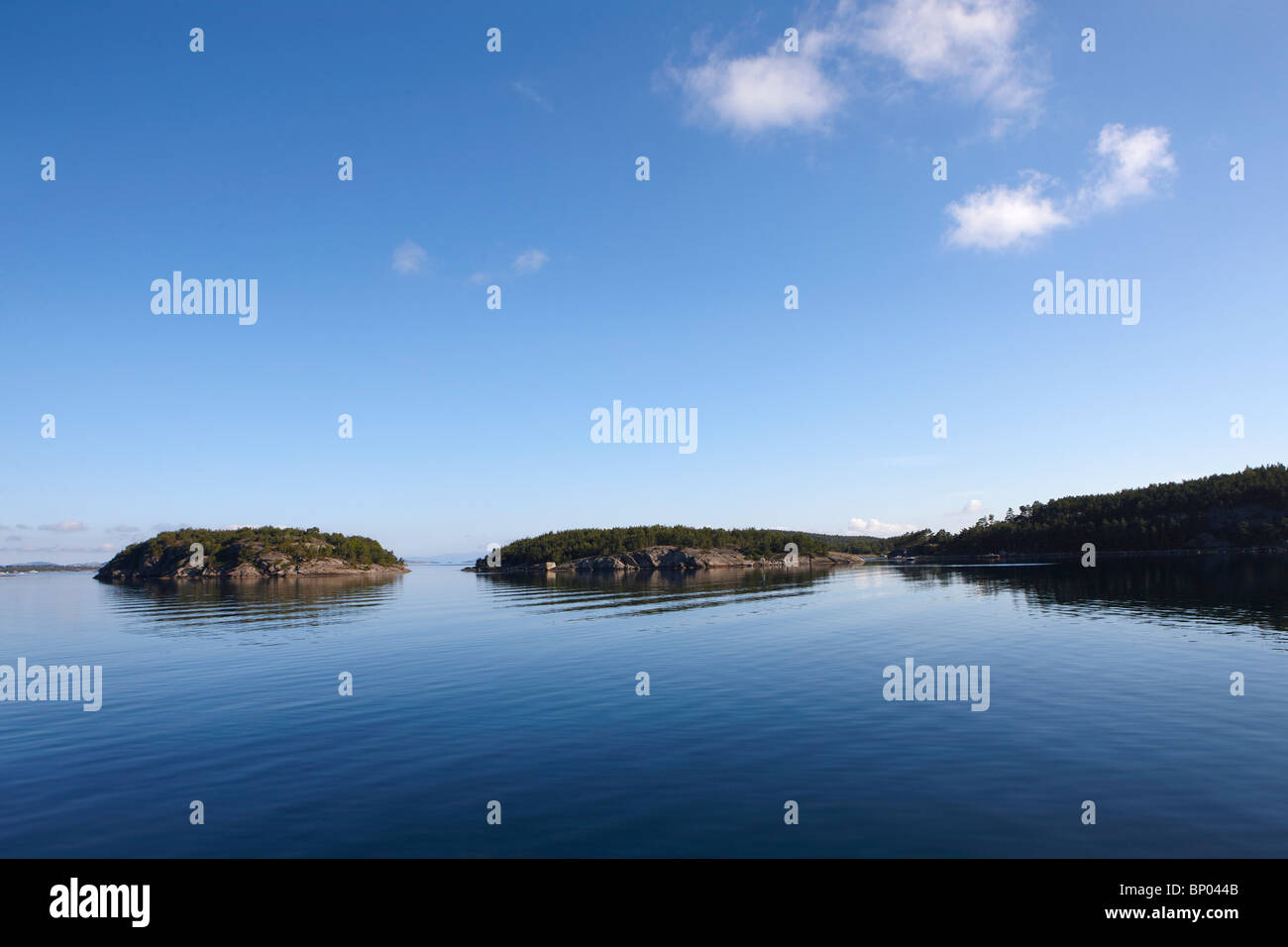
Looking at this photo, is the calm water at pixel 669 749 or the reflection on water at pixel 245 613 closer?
the calm water at pixel 669 749

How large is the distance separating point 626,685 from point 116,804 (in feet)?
77.5

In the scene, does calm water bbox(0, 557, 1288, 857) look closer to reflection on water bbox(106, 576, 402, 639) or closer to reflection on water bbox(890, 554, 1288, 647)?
reflection on water bbox(890, 554, 1288, 647)

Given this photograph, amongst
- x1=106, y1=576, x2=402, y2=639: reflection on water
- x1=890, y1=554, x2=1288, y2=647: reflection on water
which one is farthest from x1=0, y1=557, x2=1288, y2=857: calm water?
x1=106, y1=576, x2=402, y2=639: reflection on water

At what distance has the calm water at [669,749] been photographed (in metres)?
17.9

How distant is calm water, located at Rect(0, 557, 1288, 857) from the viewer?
1786cm

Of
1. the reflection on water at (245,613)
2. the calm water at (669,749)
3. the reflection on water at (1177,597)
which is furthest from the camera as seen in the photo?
the reflection on water at (245,613)

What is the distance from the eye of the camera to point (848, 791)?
67.5 ft

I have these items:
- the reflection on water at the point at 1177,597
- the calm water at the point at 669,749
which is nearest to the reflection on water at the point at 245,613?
the calm water at the point at 669,749

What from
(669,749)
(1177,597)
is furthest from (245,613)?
(1177,597)

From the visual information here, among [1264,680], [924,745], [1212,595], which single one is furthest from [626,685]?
[1212,595]

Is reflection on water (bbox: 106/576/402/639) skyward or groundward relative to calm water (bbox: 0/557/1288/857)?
groundward

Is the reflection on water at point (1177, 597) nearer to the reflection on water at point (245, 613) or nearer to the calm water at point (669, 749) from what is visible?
the calm water at point (669, 749)
